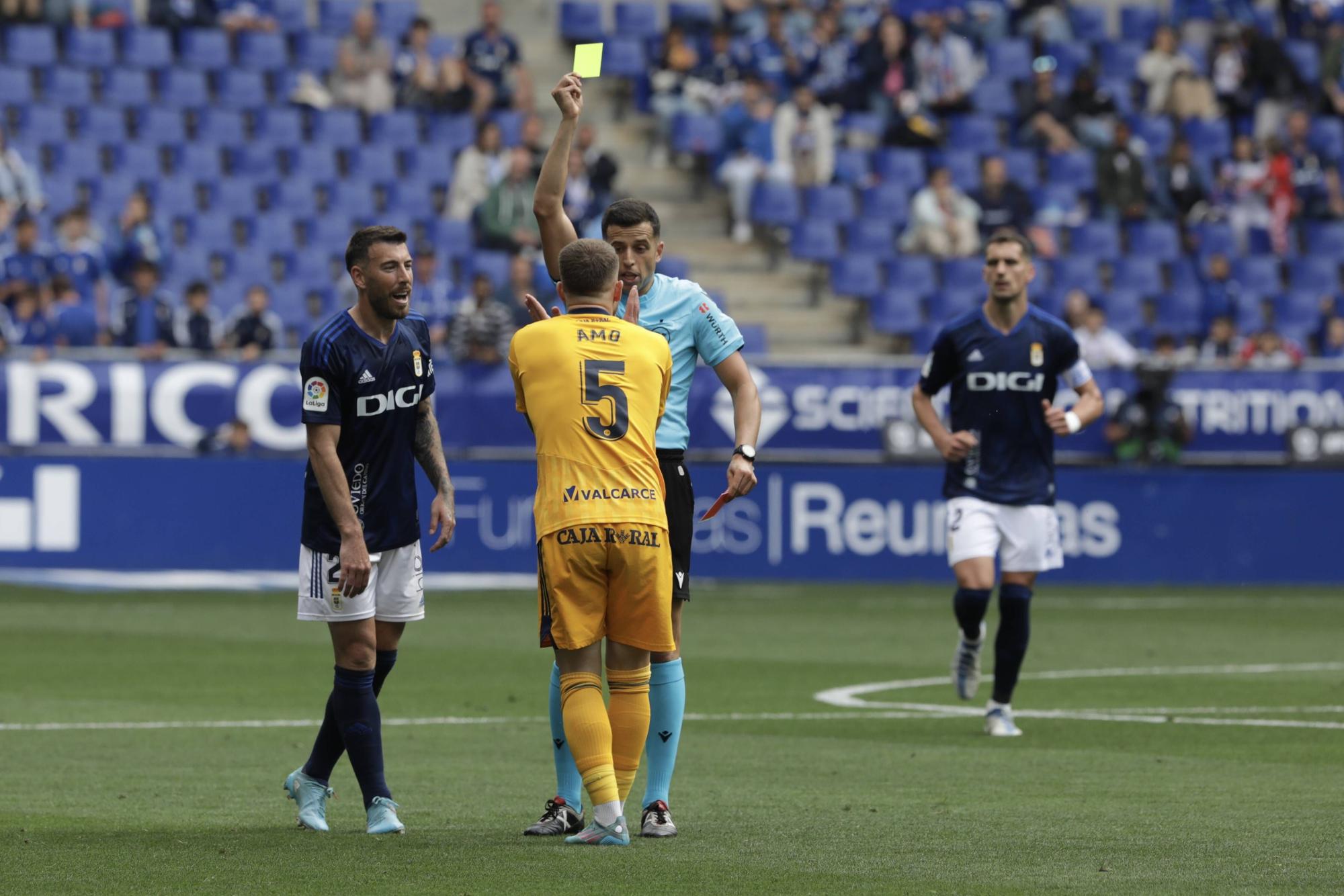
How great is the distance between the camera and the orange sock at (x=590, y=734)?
7.12 m

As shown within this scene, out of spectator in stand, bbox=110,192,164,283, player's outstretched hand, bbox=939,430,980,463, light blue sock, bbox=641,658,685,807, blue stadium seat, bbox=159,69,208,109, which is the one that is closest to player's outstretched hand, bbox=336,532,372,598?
light blue sock, bbox=641,658,685,807

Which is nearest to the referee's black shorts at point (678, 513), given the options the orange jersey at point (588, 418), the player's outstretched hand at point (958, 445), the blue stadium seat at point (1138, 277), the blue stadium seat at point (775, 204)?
the orange jersey at point (588, 418)

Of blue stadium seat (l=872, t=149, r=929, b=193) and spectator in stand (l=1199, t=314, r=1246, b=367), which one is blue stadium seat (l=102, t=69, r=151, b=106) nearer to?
blue stadium seat (l=872, t=149, r=929, b=193)

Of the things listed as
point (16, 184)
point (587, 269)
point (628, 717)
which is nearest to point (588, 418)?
point (587, 269)

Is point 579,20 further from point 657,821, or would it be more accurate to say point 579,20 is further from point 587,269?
point 657,821

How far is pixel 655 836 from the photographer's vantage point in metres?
7.42

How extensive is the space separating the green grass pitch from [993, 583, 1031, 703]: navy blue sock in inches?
11.4

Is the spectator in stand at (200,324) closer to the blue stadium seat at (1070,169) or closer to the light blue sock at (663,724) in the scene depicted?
the blue stadium seat at (1070,169)

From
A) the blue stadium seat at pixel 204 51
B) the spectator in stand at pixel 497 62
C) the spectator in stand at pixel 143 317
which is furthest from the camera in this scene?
the spectator in stand at pixel 497 62

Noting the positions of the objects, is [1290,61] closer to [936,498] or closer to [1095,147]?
[1095,147]

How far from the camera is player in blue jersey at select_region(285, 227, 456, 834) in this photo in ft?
24.7

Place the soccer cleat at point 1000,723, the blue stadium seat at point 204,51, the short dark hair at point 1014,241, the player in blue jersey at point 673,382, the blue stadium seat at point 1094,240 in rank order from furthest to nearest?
1. the blue stadium seat at point 1094,240
2. the blue stadium seat at point 204,51
3. the short dark hair at point 1014,241
4. the soccer cleat at point 1000,723
5. the player in blue jersey at point 673,382

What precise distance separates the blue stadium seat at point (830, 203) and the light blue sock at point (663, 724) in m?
20.6

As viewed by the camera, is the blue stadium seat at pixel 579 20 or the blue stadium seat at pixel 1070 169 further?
the blue stadium seat at pixel 579 20
